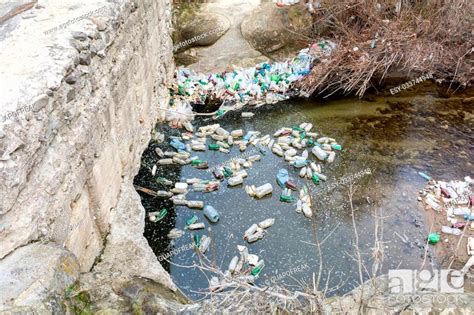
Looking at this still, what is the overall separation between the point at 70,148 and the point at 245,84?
5.19 metres

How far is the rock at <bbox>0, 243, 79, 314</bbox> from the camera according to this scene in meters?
2.54

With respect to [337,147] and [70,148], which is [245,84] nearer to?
[337,147]

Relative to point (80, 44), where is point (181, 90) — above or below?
below

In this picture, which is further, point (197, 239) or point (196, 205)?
point (196, 205)

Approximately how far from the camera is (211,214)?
566cm

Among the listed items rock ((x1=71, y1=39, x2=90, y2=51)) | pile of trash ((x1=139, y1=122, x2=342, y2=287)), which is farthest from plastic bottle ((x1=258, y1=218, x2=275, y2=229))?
rock ((x1=71, y1=39, x2=90, y2=51))

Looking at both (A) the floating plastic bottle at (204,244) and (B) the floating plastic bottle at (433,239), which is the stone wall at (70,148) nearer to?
(A) the floating plastic bottle at (204,244)

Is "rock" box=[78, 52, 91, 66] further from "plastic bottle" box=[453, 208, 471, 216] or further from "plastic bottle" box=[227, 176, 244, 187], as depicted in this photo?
"plastic bottle" box=[453, 208, 471, 216]

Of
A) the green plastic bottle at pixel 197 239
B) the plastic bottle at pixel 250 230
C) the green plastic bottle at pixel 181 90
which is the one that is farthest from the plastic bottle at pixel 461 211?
the green plastic bottle at pixel 181 90

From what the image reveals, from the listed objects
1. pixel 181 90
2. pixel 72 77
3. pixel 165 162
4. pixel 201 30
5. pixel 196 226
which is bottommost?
pixel 196 226

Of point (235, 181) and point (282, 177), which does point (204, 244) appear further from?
point (282, 177)

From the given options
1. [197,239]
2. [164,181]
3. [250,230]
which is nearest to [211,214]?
[197,239]

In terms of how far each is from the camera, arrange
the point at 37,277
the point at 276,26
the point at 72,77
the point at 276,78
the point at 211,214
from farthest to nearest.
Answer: the point at 276,26 < the point at 276,78 < the point at 211,214 < the point at 72,77 < the point at 37,277

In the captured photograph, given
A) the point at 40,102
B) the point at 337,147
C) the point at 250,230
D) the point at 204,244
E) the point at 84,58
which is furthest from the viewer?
the point at 337,147
